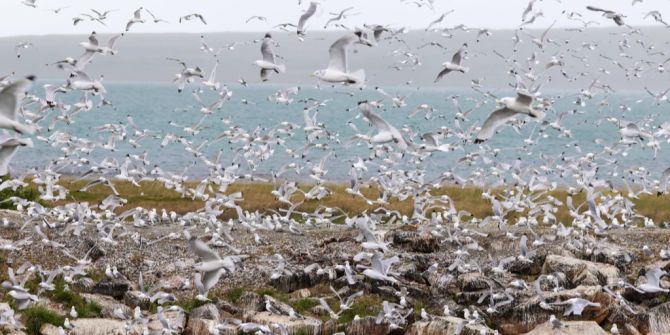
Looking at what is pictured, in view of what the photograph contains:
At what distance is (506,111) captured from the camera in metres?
16.2

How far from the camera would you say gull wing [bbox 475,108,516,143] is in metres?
15.9

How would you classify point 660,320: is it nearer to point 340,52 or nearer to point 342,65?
point 342,65

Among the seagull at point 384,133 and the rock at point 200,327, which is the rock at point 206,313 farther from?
the seagull at point 384,133

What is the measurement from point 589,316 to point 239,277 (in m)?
7.91

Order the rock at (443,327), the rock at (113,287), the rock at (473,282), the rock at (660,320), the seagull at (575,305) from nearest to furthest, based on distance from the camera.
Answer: the rock at (443,327) < the seagull at (575,305) < the rock at (660,320) < the rock at (113,287) < the rock at (473,282)

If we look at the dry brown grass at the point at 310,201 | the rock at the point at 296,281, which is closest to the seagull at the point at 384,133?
the rock at the point at 296,281

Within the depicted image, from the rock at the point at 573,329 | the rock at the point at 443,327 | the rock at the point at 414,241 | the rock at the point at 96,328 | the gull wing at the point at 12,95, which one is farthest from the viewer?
the rock at the point at 414,241

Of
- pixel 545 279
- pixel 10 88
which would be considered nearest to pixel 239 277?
pixel 545 279

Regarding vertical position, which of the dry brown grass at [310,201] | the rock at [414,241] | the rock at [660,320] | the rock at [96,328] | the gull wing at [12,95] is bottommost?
the dry brown grass at [310,201]

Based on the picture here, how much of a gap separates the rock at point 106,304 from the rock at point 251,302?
2.29m

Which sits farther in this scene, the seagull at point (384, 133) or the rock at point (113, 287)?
the rock at point (113, 287)

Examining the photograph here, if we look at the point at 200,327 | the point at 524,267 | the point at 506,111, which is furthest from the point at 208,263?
the point at 524,267

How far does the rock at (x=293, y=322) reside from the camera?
18.1 m

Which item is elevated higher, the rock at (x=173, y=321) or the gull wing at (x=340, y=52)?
the gull wing at (x=340, y=52)
